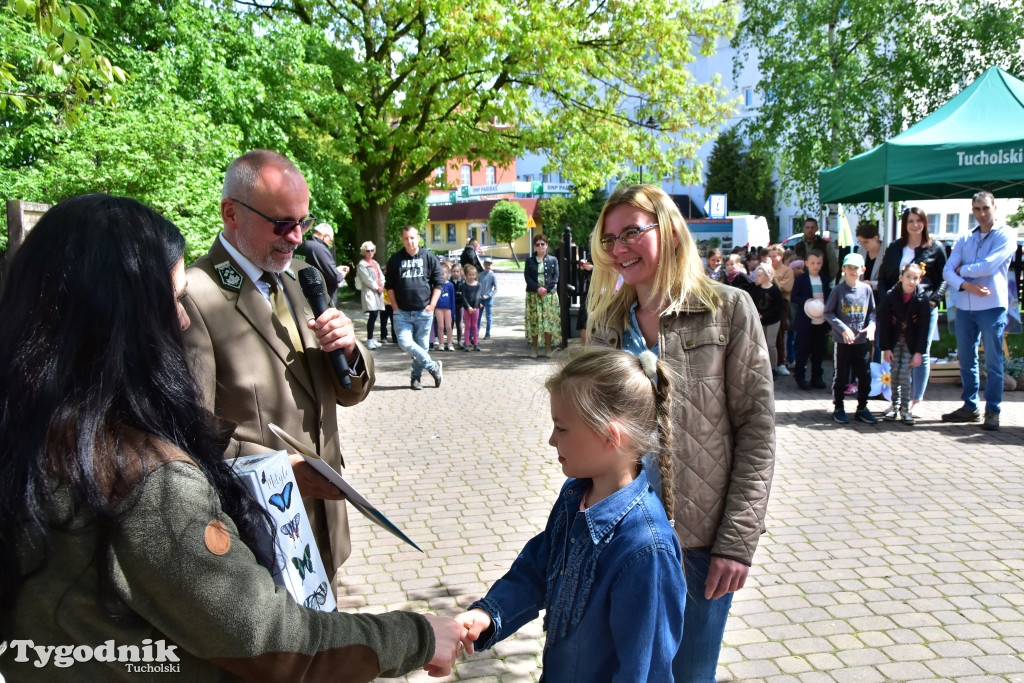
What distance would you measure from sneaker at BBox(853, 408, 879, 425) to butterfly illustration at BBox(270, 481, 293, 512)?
7.93 metres

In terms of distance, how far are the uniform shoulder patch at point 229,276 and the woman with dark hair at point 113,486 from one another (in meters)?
1.19

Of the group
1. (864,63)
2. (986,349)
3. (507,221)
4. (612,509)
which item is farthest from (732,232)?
(612,509)

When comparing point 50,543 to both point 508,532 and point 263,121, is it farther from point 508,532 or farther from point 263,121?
point 263,121

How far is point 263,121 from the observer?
13039 millimetres

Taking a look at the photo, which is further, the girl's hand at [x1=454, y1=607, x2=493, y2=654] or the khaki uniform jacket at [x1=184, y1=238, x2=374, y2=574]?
the khaki uniform jacket at [x1=184, y1=238, x2=374, y2=574]

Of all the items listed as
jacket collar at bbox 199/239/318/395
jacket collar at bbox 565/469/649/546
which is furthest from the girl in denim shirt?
jacket collar at bbox 199/239/318/395

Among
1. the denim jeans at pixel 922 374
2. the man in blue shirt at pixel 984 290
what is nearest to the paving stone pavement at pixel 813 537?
the denim jeans at pixel 922 374

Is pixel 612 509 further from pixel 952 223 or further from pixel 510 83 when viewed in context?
pixel 952 223

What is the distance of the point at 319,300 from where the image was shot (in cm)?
298

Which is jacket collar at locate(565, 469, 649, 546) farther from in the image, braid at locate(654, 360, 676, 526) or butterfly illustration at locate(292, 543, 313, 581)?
butterfly illustration at locate(292, 543, 313, 581)

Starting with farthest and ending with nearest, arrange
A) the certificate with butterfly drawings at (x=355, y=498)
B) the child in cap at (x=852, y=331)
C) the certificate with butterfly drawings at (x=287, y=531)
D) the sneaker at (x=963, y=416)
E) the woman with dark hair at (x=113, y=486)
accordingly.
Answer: the child in cap at (x=852, y=331)
the sneaker at (x=963, y=416)
the certificate with butterfly drawings at (x=355, y=498)
the certificate with butterfly drawings at (x=287, y=531)
the woman with dark hair at (x=113, y=486)

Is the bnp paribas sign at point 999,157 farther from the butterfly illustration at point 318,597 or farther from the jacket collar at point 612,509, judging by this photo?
the butterfly illustration at point 318,597

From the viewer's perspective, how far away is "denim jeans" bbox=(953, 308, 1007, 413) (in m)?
7.76

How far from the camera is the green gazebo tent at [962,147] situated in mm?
9750
